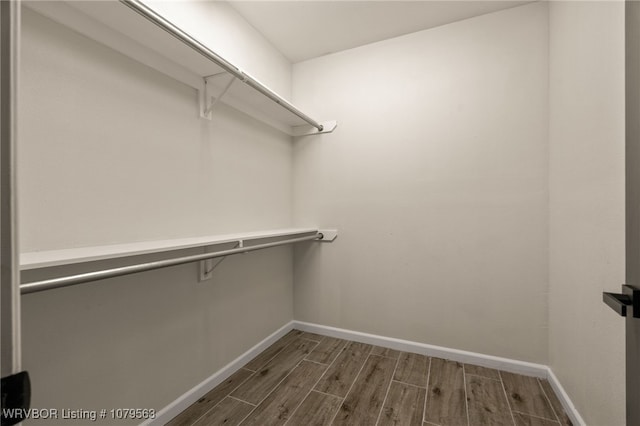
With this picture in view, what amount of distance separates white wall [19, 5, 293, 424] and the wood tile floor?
209 mm

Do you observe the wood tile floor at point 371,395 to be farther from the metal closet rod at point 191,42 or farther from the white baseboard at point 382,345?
the metal closet rod at point 191,42

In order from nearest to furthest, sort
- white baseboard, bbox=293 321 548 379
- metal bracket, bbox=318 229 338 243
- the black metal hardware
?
the black metal hardware
white baseboard, bbox=293 321 548 379
metal bracket, bbox=318 229 338 243

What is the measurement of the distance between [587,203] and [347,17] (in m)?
1.78

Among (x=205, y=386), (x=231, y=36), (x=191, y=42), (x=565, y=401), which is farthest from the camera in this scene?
(x=231, y=36)

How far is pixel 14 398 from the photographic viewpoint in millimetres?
406

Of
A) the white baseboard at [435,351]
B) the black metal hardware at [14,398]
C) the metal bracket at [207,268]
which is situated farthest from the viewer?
the white baseboard at [435,351]

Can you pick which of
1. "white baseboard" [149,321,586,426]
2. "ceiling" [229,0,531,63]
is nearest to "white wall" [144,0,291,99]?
"ceiling" [229,0,531,63]

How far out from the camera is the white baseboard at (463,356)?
1440mm

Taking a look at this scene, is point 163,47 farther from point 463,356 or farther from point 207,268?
point 463,356

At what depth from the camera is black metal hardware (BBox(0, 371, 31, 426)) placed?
39 centimetres

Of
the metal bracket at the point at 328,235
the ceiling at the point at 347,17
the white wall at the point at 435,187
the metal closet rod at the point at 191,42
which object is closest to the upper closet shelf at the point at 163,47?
the metal closet rod at the point at 191,42

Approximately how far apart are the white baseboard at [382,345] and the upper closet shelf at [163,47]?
153 cm

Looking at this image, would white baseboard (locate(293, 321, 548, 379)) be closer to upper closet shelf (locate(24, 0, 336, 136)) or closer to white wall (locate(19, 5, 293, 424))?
white wall (locate(19, 5, 293, 424))

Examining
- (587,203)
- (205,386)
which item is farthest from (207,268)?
(587,203)
